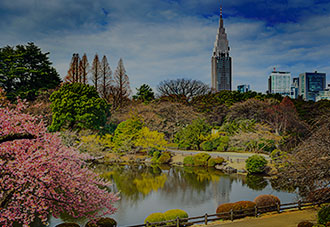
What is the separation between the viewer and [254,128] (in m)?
34.9

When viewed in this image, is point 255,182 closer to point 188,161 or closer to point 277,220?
point 188,161

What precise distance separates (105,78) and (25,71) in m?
21.3

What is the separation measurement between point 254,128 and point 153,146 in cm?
1157

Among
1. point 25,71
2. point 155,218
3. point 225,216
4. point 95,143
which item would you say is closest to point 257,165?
point 225,216

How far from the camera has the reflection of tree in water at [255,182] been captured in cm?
2188

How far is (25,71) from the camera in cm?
3562

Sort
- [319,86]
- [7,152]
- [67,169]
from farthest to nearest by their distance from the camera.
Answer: [319,86]
[67,169]
[7,152]

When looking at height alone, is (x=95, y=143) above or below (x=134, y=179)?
above

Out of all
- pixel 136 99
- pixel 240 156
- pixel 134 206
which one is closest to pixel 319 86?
pixel 136 99

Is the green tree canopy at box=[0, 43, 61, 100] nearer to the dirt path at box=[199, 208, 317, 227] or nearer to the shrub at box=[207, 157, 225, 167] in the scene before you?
the shrub at box=[207, 157, 225, 167]

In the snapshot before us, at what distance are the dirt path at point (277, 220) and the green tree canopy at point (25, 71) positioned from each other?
2930cm

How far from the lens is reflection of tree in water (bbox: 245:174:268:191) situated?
2188 cm

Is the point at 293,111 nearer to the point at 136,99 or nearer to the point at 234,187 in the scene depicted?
the point at 234,187

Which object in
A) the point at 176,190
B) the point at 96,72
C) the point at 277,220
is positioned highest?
the point at 96,72
